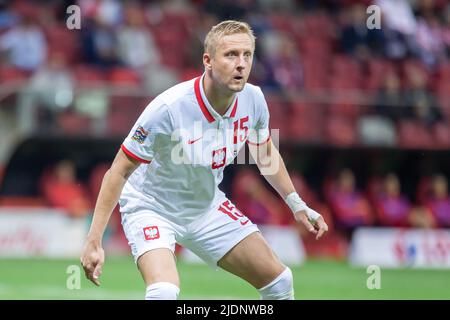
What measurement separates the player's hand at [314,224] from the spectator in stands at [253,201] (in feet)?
31.6

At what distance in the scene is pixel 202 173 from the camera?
7098 millimetres

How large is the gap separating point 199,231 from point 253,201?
1014 centimetres

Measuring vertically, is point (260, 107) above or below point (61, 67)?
below

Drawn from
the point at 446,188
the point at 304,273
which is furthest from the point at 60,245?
the point at 446,188

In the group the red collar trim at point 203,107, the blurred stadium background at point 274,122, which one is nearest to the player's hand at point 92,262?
the red collar trim at point 203,107

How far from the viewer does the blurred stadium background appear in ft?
52.7

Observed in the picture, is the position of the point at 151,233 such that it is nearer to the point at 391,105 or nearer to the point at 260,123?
the point at 260,123

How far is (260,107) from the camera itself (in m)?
7.32

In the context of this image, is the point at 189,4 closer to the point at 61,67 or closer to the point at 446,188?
the point at 61,67

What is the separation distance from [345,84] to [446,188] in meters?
2.70

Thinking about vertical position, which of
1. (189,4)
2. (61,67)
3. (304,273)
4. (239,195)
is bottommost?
(304,273)

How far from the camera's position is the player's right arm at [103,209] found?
6.24 metres

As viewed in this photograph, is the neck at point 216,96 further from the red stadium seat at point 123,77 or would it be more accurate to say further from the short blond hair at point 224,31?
the red stadium seat at point 123,77
